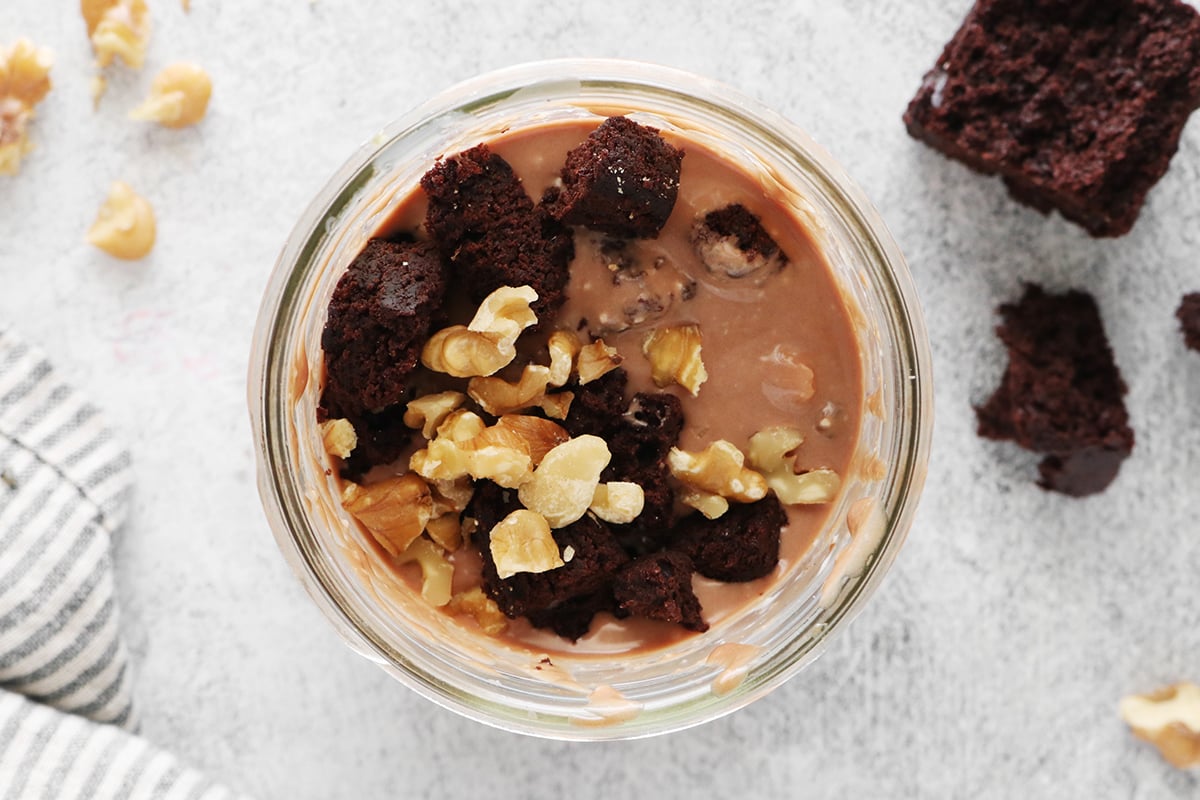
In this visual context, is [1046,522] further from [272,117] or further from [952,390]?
[272,117]

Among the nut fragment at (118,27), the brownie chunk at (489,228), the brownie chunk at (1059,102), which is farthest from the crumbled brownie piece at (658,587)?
the nut fragment at (118,27)

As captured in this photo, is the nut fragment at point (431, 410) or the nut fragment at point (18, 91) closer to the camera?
the nut fragment at point (431, 410)

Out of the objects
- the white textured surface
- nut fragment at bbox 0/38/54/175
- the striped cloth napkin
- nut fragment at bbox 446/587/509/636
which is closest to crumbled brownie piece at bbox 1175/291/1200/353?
the white textured surface

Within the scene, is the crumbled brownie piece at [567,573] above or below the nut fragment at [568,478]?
below

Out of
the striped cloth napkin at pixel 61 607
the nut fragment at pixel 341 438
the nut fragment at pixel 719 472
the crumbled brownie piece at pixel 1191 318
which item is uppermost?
the crumbled brownie piece at pixel 1191 318

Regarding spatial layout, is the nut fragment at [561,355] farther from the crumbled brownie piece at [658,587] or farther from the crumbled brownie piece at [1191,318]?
the crumbled brownie piece at [1191,318]

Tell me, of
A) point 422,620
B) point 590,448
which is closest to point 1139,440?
point 590,448
